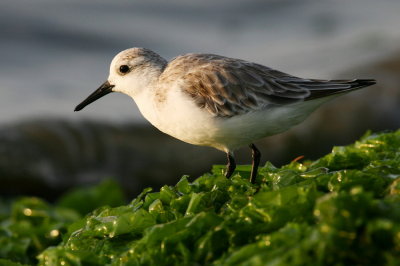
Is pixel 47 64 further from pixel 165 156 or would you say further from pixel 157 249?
pixel 157 249

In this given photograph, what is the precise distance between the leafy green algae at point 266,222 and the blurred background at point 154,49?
449cm

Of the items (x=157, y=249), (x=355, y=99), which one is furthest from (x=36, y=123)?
(x=157, y=249)

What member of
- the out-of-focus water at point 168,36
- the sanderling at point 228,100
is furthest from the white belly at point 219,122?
the out-of-focus water at point 168,36

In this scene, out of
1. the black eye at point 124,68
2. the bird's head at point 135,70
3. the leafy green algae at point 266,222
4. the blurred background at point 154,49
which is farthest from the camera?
the blurred background at point 154,49

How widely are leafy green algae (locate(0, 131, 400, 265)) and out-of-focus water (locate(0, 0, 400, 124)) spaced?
642 centimetres

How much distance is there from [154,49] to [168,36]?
0.78 m

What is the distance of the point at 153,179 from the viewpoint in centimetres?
877

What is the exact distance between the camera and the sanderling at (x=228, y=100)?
4.64m

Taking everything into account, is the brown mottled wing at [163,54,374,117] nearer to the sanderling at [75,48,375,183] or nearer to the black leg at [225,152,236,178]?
the sanderling at [75,48,375,183]

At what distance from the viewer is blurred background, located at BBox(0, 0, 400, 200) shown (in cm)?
882

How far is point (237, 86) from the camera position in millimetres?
4820

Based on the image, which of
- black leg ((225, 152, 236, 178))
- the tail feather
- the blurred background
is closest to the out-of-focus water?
the blurred background

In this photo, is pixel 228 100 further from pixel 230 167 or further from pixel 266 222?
pixel 266 222

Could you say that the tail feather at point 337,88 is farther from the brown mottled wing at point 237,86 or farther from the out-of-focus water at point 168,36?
the out-of-focus water at point 168,36
